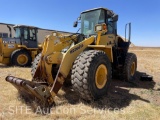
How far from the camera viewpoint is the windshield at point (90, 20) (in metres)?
6.50

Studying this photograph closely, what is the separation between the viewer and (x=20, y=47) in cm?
1220

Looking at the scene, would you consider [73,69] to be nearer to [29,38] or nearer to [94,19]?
[94,19]

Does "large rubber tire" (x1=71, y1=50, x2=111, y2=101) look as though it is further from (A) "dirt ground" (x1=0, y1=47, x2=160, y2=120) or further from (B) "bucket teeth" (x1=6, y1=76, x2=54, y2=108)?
(B) "bucket teeth" (x1=6, y1=76, x2=54, y2=108)

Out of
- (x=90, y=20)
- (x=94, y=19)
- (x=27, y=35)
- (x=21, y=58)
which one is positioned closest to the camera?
(x=94, y=19)

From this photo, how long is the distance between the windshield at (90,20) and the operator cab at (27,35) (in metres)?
6.56

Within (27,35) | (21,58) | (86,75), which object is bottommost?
(21,58)

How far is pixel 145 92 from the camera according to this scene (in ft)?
19.6

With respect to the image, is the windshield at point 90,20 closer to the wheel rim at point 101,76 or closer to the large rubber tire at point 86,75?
the wheel rim at point 101,76

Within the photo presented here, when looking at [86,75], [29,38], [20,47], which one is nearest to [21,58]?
[20,47]

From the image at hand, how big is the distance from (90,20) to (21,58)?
22.5 feet

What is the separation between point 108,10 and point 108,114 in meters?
3.85

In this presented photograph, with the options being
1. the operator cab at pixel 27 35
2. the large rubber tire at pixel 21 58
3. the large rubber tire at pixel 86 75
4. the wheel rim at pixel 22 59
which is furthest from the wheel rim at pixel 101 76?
the operator cab at pixel 27 35

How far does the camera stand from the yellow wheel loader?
1162cm

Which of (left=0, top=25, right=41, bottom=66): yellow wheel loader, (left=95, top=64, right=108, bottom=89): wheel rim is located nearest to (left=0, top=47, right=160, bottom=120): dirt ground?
(left=95, top=64, right=108, bottom=89): wheel rim
